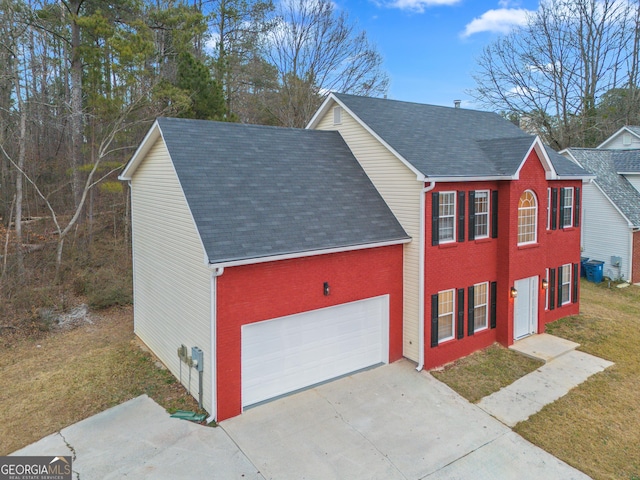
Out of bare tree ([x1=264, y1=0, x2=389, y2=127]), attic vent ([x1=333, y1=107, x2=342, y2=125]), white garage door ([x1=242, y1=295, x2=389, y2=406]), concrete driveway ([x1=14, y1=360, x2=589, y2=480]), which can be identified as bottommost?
concrete driveway ([x1=14, y1=360, x2=589, y2=480])

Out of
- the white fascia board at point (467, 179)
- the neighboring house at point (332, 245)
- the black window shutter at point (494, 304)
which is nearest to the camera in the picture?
the neighboring house at point (332, 245)

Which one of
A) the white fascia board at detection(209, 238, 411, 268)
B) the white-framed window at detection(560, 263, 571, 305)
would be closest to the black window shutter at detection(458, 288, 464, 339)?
the white fascia board at detection(209, 238, 411, 268)

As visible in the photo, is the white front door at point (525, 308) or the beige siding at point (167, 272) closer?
the beige siding at point (167, 272)

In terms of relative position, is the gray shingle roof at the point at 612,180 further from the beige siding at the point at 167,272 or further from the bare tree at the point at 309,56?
the beige siding at the point at 167,272

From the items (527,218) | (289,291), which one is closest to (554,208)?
(527,218)

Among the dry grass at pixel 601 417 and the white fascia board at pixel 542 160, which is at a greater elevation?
the white fascia board at pixel 542 160

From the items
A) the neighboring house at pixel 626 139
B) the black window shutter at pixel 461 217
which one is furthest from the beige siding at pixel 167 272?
the neighboring house at pixel 626 139

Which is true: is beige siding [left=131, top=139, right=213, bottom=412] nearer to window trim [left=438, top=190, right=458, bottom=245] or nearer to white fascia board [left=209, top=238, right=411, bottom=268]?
white fascia board [left=209, top=238, right=411, bottom=268]
